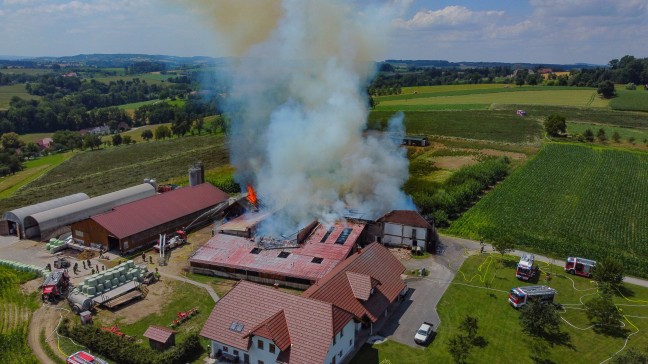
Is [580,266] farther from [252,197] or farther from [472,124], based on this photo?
[472,124]

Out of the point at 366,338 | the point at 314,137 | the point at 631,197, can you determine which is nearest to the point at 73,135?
the point at 314,137

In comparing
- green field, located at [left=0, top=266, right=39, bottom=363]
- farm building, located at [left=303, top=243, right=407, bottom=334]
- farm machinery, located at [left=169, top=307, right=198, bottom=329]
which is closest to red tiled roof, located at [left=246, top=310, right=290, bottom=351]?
farm building, located at [left=303, top=243, right=407, bottom=334]

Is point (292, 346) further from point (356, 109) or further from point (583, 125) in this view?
point (583, 125)

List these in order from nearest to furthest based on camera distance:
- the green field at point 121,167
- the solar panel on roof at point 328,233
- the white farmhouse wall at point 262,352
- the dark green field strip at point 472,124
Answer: the white farmhouse wall at point 262,352
the solar panel on roof at point 328,233
the green field at point 121,167
the dark green field strip at point 472,124

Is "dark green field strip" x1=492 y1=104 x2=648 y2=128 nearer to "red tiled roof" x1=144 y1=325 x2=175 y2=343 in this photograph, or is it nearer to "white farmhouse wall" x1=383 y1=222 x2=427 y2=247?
"white farmhouse wall" x1=383 y1=222 x2=427 y2=247

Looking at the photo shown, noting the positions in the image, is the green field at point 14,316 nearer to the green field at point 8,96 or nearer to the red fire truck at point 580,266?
the red fire truck at point 580,266

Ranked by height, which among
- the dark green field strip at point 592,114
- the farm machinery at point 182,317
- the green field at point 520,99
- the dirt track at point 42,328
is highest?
the green field at point 520,99

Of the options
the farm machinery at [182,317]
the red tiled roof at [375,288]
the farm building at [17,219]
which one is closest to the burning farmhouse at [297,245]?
the red tiled roof at [375,288]

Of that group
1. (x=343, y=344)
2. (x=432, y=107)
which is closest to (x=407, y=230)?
(x=343, y=344)
